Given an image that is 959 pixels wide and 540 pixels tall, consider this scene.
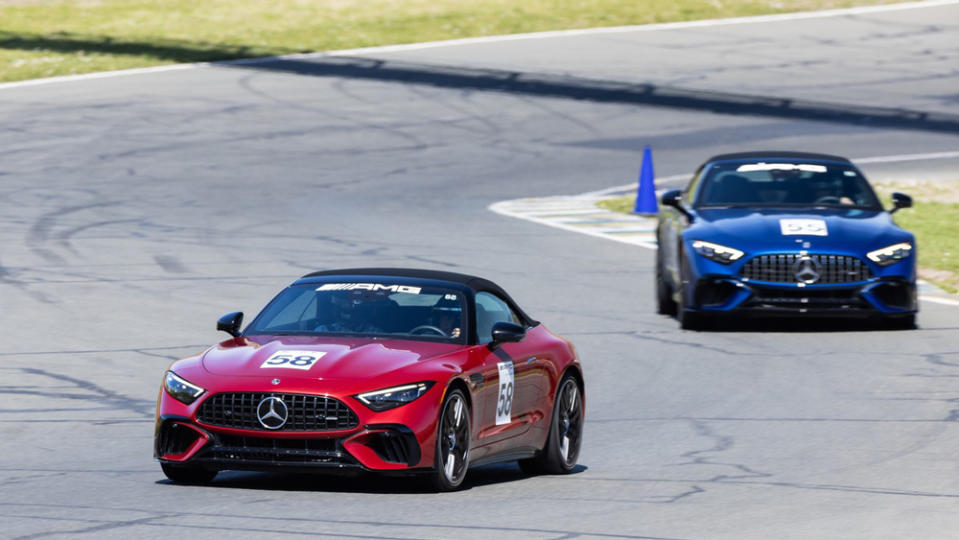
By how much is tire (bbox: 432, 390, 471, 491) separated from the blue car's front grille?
21.7 ft

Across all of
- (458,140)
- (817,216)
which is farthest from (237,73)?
(817,216)

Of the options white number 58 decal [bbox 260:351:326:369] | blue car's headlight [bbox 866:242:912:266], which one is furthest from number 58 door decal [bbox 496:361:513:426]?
blue car's headlight [bbox 866:242:912:266]

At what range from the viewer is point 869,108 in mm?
34688

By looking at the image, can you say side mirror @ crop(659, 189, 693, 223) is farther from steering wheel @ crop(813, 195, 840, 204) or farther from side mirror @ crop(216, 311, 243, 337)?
side mirror @ crop(216, 311, 243, 337)

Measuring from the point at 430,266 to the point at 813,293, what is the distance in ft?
16.1

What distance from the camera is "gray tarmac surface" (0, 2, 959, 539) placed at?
30.0ft

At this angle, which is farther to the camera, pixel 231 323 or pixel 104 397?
pixel 104 397

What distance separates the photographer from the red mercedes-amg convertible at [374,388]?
9.26m

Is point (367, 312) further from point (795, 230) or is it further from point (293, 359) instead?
point (795, 230)

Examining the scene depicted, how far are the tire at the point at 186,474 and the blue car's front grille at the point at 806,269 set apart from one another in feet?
23.9

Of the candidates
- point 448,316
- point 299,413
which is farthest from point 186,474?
point 448,316

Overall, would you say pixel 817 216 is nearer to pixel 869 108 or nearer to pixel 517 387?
pixel 517 387

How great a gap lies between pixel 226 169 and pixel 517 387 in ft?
58.7

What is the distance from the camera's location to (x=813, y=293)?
15.9 meters
